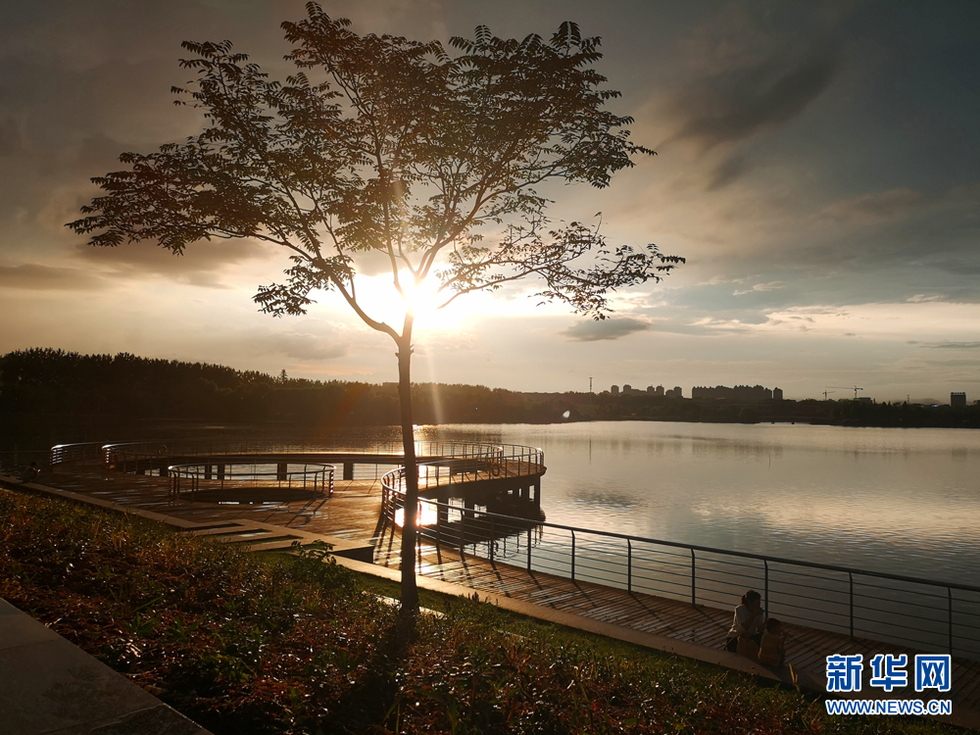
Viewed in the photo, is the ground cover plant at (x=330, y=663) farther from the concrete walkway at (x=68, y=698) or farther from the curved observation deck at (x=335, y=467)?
the curved observation deck at (x=335, y=467)

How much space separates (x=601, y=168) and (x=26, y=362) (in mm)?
149750

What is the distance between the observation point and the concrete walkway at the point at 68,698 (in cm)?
420

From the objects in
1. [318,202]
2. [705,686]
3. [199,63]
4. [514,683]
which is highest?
[199,63]

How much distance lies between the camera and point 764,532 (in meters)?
35.3

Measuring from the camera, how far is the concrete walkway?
420 cm

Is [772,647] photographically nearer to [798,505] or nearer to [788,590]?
[788,590]

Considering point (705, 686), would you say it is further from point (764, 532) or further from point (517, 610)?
point (764, 532)

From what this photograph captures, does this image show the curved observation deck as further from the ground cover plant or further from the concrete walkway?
the concrete walkway

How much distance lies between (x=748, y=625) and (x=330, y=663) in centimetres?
665

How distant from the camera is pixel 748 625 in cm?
982

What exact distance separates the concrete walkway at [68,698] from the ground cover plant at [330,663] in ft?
1.31

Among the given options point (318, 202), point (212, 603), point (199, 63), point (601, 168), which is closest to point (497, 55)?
point (601, 168)

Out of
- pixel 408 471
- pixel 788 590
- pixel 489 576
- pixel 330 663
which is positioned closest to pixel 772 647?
pixel 408 471

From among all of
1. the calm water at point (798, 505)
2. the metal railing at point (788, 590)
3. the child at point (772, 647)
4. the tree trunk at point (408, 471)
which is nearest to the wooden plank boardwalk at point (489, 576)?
the child at point (772, 647)
